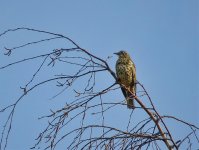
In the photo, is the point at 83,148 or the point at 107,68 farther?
the point at 107,68

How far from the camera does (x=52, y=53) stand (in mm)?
3693

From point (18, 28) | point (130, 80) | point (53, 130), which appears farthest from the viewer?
point (130, 80)

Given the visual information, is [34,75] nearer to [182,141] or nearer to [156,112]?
[156,112]

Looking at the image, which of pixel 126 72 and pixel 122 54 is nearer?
pixel 126 72

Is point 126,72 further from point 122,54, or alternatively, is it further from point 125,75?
point 122,54

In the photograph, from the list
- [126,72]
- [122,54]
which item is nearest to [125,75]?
[126,72]

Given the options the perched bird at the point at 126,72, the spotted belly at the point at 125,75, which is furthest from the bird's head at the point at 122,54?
the spotted belly at the point at 125,75

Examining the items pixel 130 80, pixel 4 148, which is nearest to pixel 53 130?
pixel 4 148

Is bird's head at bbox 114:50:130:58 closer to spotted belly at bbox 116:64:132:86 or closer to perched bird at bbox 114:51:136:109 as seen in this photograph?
perched bird at bbox 114:51:136:109

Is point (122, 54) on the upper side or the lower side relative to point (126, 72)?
upper

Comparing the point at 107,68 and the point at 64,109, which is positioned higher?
the point at 107,68

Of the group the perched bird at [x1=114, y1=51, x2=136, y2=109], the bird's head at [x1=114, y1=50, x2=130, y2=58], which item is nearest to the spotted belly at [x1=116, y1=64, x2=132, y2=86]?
the perched bird at [x1=114, y1=51, x2=136, y2=109]

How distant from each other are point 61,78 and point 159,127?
84cm

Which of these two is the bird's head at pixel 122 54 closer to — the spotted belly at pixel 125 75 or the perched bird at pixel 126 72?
the perched bird at pixel 126 72
